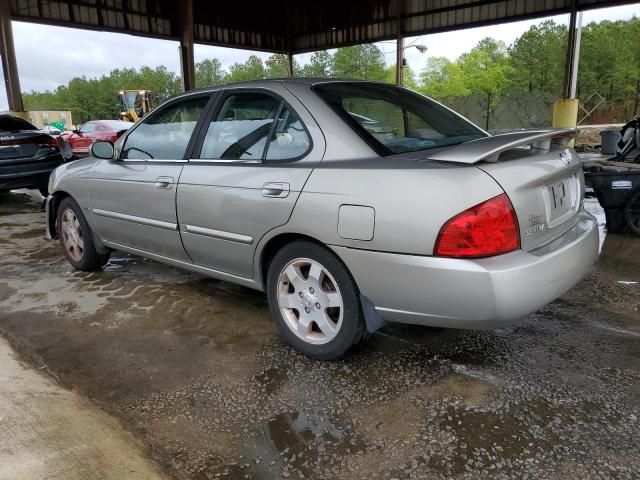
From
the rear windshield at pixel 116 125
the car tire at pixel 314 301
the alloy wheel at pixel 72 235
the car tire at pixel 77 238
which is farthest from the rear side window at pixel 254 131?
the rear windshield at pixel 116 125

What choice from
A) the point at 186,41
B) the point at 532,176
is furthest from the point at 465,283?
the point at 186,41

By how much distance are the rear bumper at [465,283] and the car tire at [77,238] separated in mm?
2787

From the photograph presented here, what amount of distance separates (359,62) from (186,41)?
3534cm

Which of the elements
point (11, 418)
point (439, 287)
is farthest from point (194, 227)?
point (439, 287)

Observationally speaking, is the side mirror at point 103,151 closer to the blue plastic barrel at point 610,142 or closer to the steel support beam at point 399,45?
the blue plastic barrel at point 610,142

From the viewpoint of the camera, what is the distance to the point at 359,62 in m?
50.4

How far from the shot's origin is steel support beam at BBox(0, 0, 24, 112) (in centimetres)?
1536

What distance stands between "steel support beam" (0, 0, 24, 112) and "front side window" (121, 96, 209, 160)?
48.4 feet

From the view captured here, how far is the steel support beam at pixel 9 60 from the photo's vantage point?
15.4 m

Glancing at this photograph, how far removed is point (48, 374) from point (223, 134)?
5.58 ft

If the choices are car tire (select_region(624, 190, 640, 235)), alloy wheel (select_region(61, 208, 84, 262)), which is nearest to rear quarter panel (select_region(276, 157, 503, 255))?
alloy wheel (select_region(61, 208, 84, 262))

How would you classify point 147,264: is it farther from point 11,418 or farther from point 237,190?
point 11,418

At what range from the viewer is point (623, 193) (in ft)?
17.4

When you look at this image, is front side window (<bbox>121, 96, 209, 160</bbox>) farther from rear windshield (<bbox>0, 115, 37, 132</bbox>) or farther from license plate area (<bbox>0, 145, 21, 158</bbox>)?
rear windshield (<bbox>0, 115, 37, 132</bbox>)
